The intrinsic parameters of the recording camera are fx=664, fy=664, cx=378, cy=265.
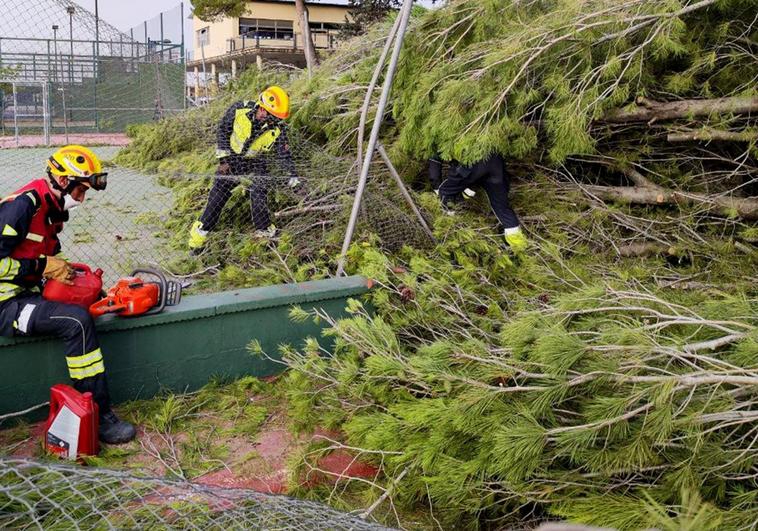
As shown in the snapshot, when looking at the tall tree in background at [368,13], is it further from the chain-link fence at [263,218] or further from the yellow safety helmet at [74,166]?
the yellow safety helmet at [74,166]

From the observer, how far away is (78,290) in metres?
3.50

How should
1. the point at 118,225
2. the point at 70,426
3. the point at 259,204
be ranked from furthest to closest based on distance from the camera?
the point at 118,225 → the point at 259,204 → the point at 70,426

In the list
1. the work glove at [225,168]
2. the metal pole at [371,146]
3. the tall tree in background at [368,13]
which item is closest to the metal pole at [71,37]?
the tall tree in background at [368,13]

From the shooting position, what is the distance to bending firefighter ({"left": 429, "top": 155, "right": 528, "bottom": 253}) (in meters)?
5.57

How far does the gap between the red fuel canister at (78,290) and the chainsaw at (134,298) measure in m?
0.07

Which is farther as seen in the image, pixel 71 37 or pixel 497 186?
pixel 71 37

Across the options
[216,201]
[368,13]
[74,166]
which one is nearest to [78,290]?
[74,166]

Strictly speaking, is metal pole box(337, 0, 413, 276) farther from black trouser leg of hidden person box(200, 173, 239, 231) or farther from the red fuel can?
the red fuel can

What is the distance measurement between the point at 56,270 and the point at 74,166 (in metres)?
0.55

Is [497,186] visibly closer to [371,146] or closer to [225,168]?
[371,146]

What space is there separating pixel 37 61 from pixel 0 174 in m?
9.66

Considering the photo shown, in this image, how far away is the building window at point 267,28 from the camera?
31703 mm

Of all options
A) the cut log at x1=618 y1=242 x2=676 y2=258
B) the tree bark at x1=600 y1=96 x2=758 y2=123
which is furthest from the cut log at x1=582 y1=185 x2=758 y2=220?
the tree bark at x1=600 y1=96 x2=758 y2=123

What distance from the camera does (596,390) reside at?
8.55ft
